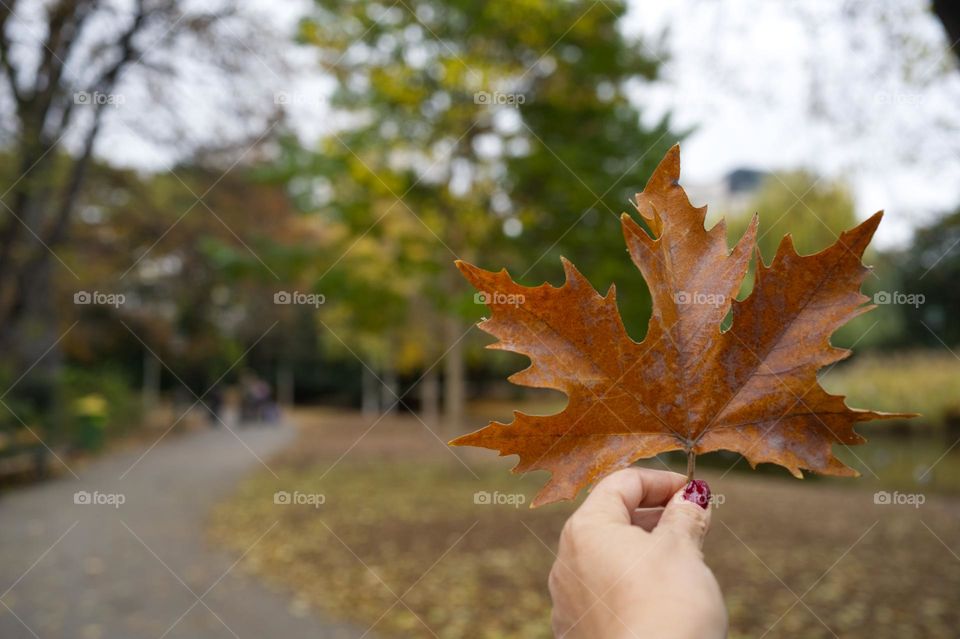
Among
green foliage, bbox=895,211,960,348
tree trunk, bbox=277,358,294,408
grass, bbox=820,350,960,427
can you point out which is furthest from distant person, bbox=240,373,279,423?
green foliage, bbox=895,211,960,348

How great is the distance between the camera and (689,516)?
Result: 44.9 inches

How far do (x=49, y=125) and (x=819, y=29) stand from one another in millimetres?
10633

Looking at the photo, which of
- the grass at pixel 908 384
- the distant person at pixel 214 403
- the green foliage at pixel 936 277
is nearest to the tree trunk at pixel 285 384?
the distant person at pixel 214 403

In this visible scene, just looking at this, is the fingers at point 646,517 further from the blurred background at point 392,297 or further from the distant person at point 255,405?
the distant person at point 255,405

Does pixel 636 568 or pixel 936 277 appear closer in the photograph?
pixel 636 568

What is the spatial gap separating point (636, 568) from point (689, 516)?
144 millimetres

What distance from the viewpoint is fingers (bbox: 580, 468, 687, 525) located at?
3.95ft

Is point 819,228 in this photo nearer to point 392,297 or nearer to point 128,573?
point 392,297

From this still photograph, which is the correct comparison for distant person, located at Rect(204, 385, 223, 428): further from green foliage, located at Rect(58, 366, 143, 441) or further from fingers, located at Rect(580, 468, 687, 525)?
fingers, located at Rect(580, 468, 687, 525)

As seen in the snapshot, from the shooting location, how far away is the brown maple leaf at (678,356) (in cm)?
112

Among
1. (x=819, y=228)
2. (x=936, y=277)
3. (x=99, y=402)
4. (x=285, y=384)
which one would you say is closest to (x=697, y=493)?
(x=819, y=228)

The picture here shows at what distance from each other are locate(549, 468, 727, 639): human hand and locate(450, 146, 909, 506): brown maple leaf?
99 mm

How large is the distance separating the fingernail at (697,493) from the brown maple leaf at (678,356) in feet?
0.20

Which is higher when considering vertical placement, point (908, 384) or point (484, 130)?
point (484, 130)
